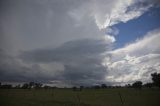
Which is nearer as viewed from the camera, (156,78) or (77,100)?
(77,100)

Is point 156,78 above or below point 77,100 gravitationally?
above

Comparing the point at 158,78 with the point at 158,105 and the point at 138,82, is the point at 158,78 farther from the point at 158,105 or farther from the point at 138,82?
the point at 158,105

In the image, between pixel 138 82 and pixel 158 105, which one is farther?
pixel 138 82

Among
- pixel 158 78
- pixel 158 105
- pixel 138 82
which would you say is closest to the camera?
pixel 158 105

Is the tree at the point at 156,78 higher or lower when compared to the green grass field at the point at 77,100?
higher

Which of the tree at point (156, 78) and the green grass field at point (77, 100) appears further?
the tree at point (156, 78)

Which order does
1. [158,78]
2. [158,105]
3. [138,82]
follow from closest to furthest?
1. [158,105]
2. [158,78]
3. [138,82]

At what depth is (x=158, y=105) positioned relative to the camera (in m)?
41.9

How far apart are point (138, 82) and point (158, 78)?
62.7 meters

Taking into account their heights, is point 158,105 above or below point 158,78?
below

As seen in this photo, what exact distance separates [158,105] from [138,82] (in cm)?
15026

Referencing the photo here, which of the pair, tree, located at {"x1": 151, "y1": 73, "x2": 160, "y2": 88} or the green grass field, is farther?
tree, located at {"x1": 151, "y1": 73, "x2": 160, "y2": 88}

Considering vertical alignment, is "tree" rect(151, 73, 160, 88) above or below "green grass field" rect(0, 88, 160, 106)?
above

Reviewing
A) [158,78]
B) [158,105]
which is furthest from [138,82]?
[158,105]
